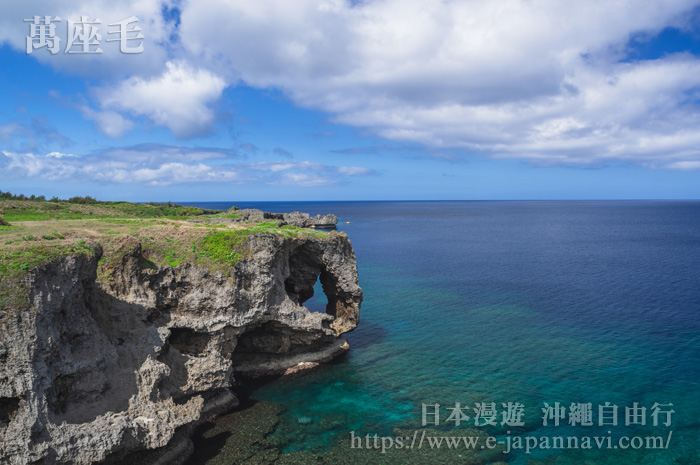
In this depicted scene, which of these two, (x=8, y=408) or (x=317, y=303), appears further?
(x=317, y=303)

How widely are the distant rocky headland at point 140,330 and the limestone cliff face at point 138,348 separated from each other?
7 cm

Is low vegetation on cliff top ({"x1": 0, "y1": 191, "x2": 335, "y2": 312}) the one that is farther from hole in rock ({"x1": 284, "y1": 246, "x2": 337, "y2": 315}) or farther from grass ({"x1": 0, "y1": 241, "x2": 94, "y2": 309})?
hole in rock ({"x1": 284, "y1": 246, "x2": 337, "y2": 315})

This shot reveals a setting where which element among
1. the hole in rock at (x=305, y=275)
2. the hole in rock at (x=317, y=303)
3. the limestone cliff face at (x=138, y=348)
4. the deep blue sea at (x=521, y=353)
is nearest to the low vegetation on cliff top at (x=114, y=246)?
the limestone cliff face at (x=138, y=348)

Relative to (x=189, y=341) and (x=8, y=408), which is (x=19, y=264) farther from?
(x=189, y=341)

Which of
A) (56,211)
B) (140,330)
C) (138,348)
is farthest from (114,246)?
(56,211)

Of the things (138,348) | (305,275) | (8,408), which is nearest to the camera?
(8,408)

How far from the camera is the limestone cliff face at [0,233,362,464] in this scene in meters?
19.3

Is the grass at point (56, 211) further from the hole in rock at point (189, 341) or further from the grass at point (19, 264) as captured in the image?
the grass at point (19, 264)

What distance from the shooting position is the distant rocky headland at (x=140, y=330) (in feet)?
63.9

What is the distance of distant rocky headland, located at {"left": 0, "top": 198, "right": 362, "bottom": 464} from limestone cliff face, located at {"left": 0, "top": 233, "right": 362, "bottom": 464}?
0.07 metres

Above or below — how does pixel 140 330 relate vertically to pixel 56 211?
below

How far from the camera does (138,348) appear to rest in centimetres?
2578

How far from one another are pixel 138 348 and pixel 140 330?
1.23 m

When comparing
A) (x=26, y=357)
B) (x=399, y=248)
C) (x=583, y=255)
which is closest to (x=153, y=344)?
(x=26, y=357)
